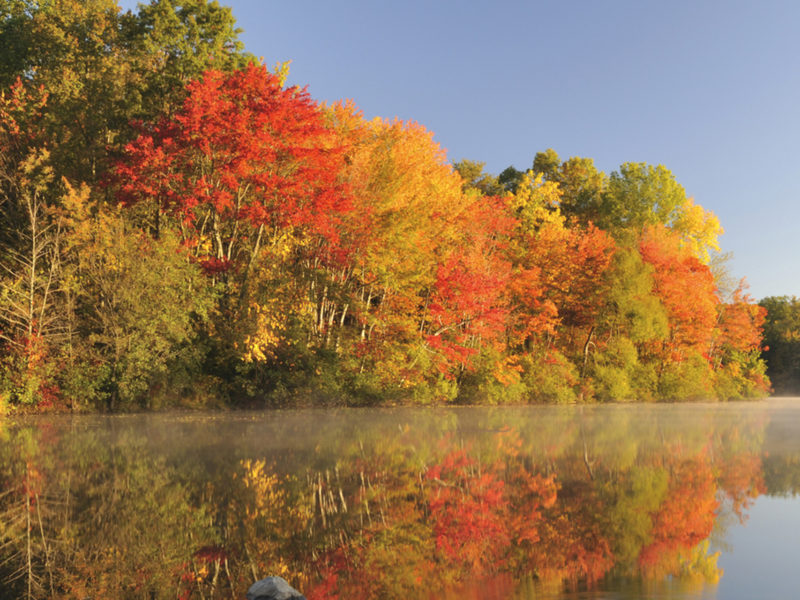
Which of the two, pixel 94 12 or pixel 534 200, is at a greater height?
pixel 94 12

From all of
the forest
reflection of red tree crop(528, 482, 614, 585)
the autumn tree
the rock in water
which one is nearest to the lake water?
reflection of red tree crop(528, 482, 614, 585)

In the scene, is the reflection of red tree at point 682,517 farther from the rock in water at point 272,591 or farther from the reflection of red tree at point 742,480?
the rock in water at point 272,591

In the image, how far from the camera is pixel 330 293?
26844 mm

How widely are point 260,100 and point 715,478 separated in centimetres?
1890

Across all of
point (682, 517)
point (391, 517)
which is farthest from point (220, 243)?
point (682, 517)

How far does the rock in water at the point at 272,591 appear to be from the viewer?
5.40 meters

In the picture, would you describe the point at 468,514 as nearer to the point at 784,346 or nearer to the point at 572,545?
the point at 572,545

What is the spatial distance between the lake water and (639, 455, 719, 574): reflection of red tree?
1.5 inches

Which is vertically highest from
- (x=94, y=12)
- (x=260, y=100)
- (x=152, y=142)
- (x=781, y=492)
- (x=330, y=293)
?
(x=94, y=12)

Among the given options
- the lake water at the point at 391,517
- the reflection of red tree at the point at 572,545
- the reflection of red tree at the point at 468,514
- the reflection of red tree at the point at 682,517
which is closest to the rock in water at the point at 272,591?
the lake water at the point at 391,517

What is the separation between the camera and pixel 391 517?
347 inches

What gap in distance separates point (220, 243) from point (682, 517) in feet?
64.5

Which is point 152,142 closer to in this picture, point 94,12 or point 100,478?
point 94,12

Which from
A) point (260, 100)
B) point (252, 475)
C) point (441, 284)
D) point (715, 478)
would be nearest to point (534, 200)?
point (441, 284)
